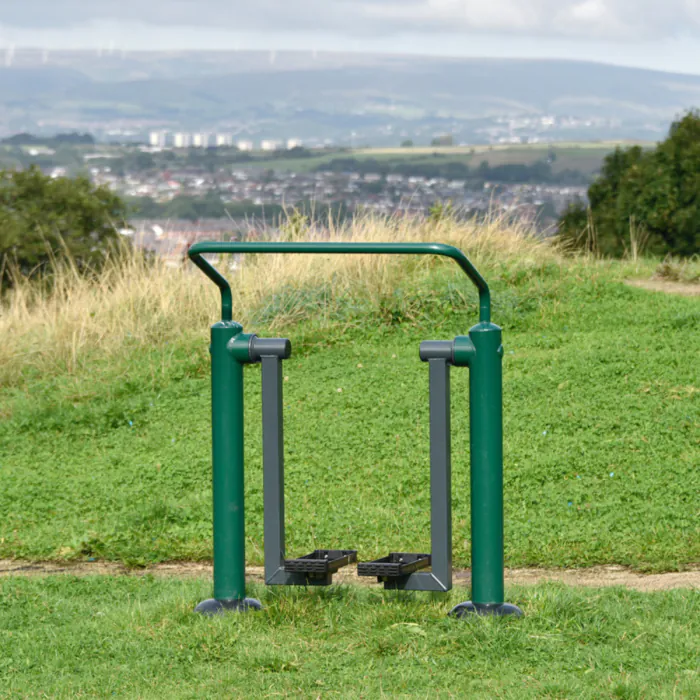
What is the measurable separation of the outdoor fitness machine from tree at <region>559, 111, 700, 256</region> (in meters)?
10.6

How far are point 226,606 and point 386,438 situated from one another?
10.2 feet

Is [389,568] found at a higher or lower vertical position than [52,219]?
lower

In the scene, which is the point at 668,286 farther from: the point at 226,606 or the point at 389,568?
the point at 226,606

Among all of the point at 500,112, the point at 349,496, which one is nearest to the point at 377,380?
the point at 349,496

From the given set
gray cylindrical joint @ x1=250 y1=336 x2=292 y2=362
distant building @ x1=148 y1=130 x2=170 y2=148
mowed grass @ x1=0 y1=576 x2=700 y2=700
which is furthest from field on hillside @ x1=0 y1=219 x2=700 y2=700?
distant building @ x1=148 y1=130 x2=170 y2=148

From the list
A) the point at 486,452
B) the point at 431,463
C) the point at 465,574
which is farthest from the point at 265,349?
the point at 465,574

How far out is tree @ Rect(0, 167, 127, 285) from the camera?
49.7 feet

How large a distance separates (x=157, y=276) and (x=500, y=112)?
7736 centimetres

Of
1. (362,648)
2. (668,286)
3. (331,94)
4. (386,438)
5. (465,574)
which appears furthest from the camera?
(331,94)

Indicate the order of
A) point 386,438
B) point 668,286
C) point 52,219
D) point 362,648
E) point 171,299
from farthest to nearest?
point 52,219 → point 668,286 → point 171,299 → point 386,438 → point 362,648

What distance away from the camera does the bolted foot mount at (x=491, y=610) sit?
4022mm

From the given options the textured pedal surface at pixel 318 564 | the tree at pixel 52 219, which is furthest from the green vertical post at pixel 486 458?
the tree at pixel 52 219

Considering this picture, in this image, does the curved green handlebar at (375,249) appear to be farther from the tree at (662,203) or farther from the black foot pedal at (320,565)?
the tree at (662,203)

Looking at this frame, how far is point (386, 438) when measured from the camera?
724 cm
